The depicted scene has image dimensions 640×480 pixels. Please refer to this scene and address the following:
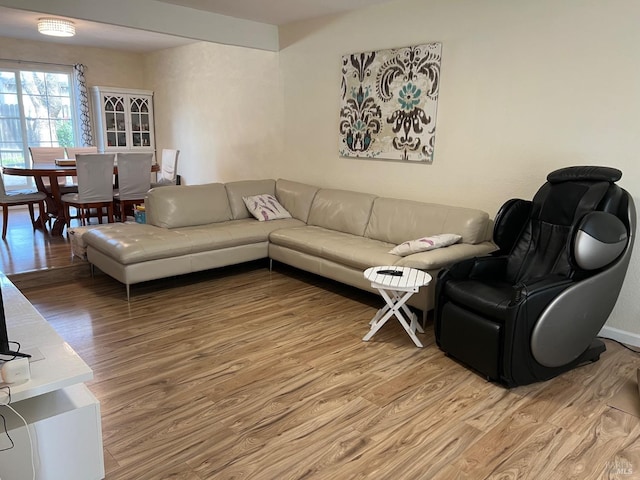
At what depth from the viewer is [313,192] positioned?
16.5 ft

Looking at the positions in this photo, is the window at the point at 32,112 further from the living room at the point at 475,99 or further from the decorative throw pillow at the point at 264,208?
the decorative throw pillow at the point at 264,208

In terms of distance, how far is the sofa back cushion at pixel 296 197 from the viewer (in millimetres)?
5035

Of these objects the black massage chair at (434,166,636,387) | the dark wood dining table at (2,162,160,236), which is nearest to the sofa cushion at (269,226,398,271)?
the black massage chair at (434,166,636,387)

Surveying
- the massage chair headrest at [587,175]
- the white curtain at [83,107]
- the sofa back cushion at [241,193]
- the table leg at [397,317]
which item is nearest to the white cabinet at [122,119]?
the white curtain at [83,107]

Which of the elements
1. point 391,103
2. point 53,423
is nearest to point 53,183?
point 391,103

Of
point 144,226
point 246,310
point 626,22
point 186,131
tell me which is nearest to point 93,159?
point 144,226

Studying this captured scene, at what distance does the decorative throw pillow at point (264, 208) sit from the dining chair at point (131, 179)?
61.8 inches

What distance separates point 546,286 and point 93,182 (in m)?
4.83

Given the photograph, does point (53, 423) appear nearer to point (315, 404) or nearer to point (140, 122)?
point (315, 404)

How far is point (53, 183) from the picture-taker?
5645mm

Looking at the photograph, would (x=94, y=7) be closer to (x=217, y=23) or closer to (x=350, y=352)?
(x=217, y=23)

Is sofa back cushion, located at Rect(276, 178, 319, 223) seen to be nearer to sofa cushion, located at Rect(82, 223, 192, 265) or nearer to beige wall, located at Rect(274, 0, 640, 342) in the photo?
beige wall, located at Rect(274, 0, 640, 342)

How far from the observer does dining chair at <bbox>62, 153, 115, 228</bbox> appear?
17.3ft

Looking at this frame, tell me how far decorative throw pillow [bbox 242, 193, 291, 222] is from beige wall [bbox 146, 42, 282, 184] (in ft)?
3.01
